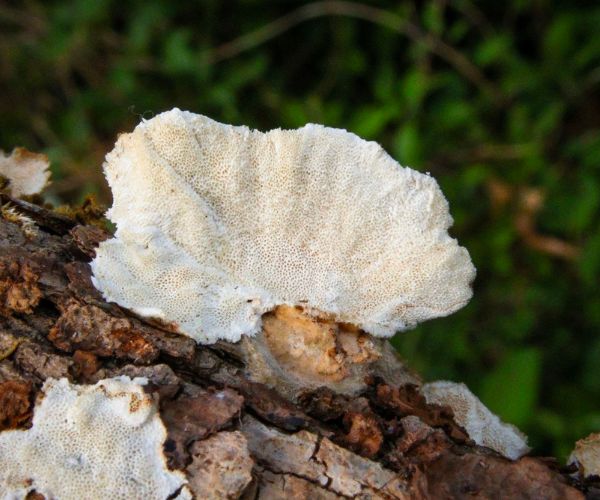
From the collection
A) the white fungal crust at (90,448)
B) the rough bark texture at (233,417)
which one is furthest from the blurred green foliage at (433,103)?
the white fungal crust at (90,448)

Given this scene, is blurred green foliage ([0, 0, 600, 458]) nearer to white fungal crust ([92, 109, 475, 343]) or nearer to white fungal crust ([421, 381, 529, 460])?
white fungal crust ([421, 381, 529, 460])

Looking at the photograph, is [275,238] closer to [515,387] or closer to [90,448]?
[90,448]

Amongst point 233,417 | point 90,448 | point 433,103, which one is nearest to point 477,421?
point 233,417

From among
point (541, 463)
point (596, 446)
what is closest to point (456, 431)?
point (541, 463)

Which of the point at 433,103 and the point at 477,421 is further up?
the point at 433,103

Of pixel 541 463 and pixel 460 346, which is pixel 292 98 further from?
pixel 541 463

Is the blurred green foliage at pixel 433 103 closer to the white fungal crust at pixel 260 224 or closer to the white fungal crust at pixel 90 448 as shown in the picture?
the white fungal crust at pixel 260 224

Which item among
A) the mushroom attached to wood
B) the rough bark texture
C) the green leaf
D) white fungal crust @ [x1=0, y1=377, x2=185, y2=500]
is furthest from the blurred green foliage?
white fungal crust @ [x1=0, y1=377, x2=185, y2=500]
